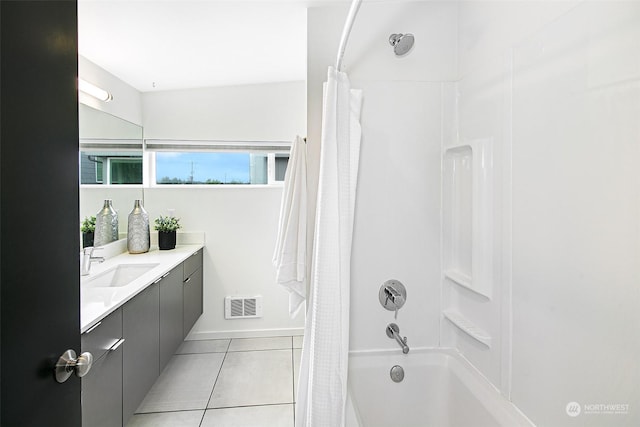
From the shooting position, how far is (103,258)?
92.6 inches

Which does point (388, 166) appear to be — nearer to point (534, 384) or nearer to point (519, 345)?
point (519, 345)

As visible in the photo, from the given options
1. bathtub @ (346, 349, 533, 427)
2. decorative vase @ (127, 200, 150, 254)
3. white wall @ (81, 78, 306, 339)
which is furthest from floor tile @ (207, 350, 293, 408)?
decorative vase @ (127, 200, 150, 254)

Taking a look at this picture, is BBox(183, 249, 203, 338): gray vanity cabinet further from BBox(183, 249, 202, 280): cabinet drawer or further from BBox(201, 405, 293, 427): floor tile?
BBox(201, 405, 293, 427): floor tile

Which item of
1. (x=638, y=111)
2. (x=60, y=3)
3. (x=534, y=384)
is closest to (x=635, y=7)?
(x=638, y=111)

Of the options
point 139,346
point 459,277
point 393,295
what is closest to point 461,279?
point 459,277

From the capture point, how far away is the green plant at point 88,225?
2.27 m

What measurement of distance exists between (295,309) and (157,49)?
1.91 metres

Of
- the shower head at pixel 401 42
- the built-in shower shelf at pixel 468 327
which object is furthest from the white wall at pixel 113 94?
the built-in shower shelf at pixel 468 327

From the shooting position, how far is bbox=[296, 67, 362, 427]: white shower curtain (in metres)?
1.40

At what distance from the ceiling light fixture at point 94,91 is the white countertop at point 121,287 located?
1125 mm

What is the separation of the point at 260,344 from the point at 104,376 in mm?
1752

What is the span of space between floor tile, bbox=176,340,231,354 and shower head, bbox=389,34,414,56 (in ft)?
8.73

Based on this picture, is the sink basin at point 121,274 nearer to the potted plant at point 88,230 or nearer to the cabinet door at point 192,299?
the potted plant at point 88,230

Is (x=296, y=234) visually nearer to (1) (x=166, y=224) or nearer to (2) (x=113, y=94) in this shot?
(1) (x=166, y=224)
